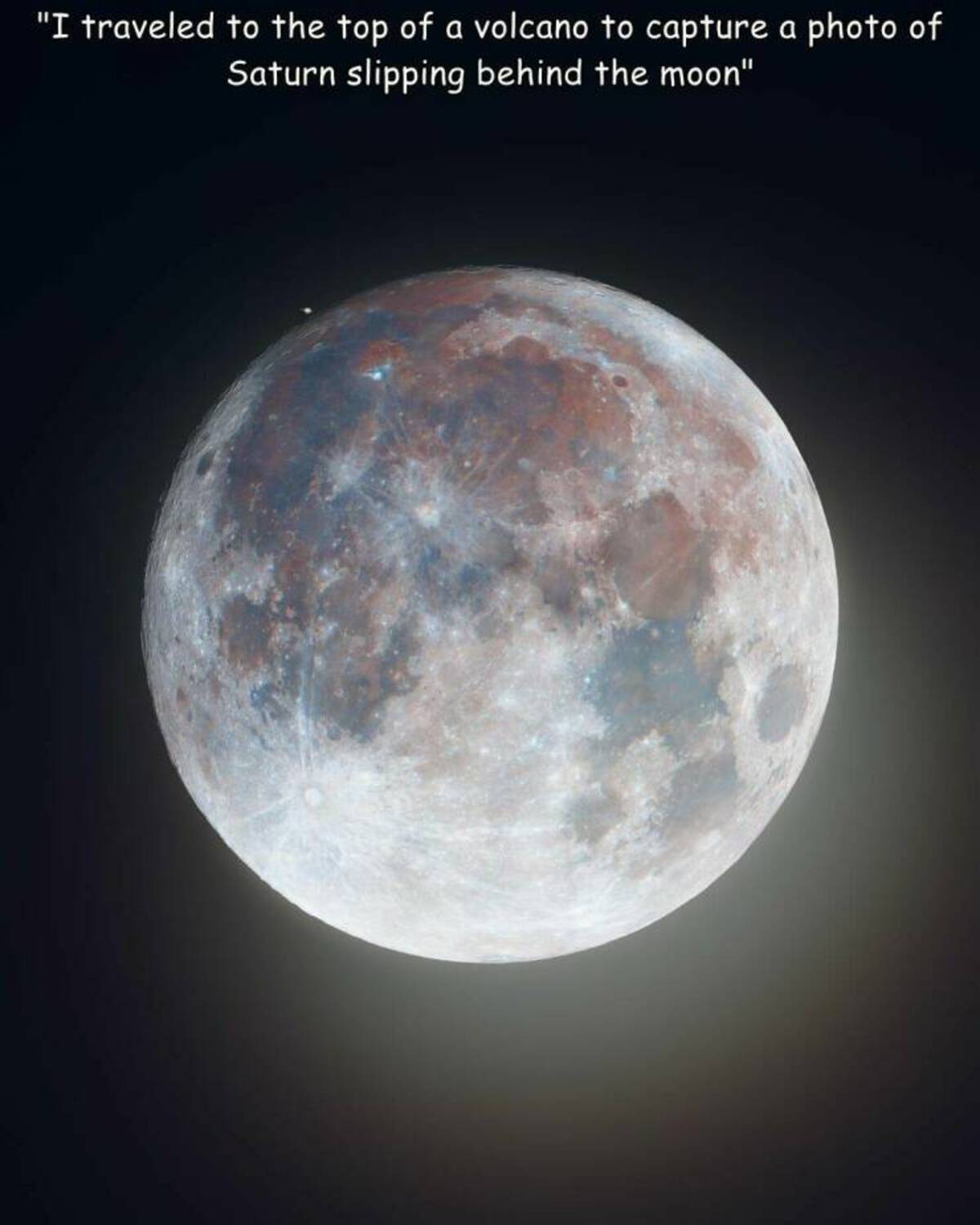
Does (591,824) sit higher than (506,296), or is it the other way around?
(506,296)

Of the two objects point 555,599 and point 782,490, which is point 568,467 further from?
point 782,490

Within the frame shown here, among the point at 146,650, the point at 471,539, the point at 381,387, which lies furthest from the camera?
the point at 146,650

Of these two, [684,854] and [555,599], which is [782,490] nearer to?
[555,599]

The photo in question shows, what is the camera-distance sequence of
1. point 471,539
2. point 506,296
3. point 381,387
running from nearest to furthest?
point 471,539, point 381,387, point 506,296

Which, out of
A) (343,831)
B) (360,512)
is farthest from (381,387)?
(343,831)

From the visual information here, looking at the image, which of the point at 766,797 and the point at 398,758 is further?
the point at 766,797

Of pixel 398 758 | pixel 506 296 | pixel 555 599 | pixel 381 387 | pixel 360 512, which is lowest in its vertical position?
pixel 398 758

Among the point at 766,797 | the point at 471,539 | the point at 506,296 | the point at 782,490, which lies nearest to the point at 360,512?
the point at 471,539
